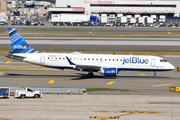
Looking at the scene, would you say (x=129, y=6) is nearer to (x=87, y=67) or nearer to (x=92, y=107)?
(x=87, y=67)

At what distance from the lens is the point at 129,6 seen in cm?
19900

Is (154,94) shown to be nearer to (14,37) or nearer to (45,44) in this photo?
(14,37)

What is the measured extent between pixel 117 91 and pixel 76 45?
44.9 meters

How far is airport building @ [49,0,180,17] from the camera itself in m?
198

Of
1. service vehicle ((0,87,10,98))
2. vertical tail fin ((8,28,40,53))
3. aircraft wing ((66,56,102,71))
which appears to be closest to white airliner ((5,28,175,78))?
aircraft wing ((66,56,102,71))

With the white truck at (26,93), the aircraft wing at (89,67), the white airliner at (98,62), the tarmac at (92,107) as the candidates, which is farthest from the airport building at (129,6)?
the tarmac at (92,107)

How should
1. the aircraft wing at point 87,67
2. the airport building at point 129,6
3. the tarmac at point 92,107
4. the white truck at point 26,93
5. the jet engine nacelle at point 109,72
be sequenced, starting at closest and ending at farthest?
the tarmac at point 92,107
the white truck at point 26,93
the jet engine nacelle at point 109,72
the aircraft wing at point 87,67
the airport building at point 129,6

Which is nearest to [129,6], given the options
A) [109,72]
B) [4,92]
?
[109,72]

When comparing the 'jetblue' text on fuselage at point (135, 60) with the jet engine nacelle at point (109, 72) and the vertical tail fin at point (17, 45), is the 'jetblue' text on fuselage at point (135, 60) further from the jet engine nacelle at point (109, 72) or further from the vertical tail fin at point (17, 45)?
the vertical tail fin at point (17, 45)

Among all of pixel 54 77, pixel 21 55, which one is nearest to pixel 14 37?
pixel 21 55

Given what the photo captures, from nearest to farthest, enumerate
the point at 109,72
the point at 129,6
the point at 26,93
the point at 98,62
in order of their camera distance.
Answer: the point at 26,93, the point at 109,72, the point at 98,62, the point at 129,6

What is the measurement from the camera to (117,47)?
8331 centimetres

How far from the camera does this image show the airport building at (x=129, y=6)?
19750cm

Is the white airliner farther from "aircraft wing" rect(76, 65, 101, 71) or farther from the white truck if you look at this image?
the white truck
